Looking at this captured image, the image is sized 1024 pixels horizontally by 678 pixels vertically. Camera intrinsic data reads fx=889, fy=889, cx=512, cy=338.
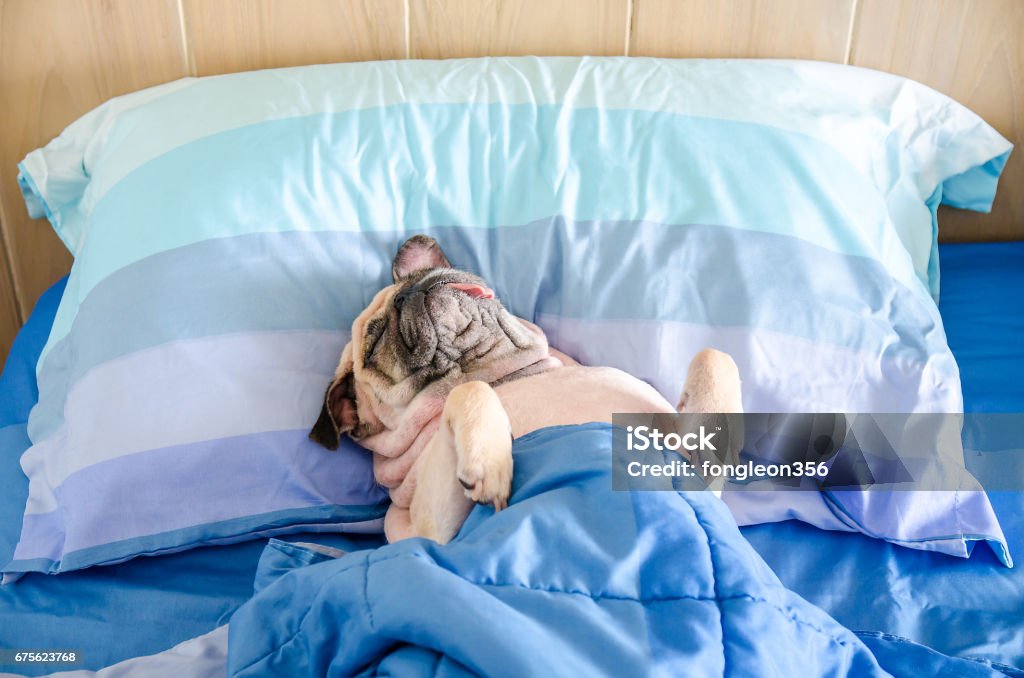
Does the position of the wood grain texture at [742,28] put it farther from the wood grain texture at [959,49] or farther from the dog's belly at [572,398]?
the dog's belly at [572,398]

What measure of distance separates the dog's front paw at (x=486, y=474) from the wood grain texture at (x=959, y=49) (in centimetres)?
106

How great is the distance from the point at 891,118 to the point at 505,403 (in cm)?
80

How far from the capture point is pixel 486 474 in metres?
0.92

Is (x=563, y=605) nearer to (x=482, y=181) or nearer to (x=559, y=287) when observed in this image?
(x=559, y=287)

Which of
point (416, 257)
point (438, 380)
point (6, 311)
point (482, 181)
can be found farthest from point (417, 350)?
point (6, 311)

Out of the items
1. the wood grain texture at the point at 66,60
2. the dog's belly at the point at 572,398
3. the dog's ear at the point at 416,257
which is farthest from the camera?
the wood grain texture at the point at 66,60

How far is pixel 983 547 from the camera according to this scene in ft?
3.45

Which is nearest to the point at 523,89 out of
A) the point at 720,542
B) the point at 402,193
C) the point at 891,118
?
the point at 402,193

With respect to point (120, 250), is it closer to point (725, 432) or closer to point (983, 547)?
point (725, 432)

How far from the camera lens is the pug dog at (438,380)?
1.06 metres

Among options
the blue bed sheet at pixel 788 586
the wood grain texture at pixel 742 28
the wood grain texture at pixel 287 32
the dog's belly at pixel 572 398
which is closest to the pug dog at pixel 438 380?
the dog's belly at pixel 572 398

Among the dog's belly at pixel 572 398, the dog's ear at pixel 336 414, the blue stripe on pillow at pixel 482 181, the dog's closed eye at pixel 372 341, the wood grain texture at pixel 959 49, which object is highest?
the wood grain texture at pixel 959 49

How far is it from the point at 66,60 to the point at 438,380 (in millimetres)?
959

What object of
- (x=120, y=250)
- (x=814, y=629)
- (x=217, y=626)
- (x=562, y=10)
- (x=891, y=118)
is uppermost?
(x=562, y=10)
